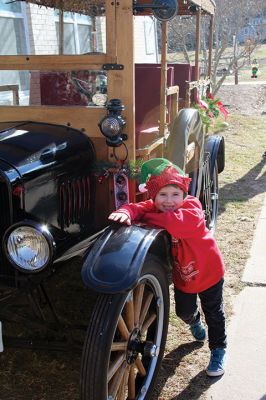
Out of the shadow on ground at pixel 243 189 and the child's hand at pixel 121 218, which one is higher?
the child's hand at pixel 121 218

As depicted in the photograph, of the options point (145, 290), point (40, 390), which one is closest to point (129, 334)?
point (145, 290)

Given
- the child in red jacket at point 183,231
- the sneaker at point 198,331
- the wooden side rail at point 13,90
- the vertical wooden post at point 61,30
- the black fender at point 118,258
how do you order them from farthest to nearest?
the wooden side rail at point 13,90
the vertical wooden post at point 61,30
the sneaker at point 198,331
the child in red jacket at point 183,231
the black fender at point 118,258

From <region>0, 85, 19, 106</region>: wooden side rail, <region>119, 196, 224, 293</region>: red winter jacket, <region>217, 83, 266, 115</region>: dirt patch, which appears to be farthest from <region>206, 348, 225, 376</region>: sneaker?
<region>217, 83, 266, 115</region>: dirt patch

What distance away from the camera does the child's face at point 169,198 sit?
100 inches

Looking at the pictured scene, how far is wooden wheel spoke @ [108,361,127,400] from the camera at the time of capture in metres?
2.30

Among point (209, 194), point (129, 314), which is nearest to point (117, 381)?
point (129, 314)

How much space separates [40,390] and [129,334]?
0.76 metres

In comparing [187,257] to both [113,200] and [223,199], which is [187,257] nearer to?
[113,200]

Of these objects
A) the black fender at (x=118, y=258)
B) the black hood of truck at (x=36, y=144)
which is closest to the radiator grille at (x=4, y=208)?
the black hood of truck at (x=36, y=144)

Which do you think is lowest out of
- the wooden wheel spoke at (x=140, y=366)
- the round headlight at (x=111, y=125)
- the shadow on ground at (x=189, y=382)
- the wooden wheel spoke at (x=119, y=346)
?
the shadow on ground at (x=189, y=382)

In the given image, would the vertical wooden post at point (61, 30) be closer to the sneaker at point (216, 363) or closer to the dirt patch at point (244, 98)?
the sneaker at point (216, 363)

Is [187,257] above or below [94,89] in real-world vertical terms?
below

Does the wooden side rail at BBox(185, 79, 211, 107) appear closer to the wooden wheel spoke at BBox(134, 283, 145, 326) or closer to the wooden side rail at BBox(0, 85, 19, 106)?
the wooden side rail at BBox(0, 85, 19, 106)

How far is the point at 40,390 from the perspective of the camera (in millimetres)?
2783
